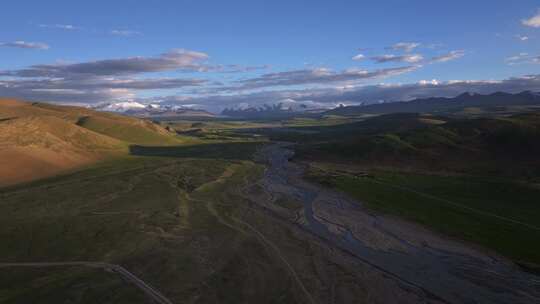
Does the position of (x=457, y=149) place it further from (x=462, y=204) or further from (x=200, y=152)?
(x=200, y=152)

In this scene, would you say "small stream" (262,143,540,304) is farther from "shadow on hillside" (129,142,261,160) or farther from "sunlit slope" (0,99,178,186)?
"shadow on hillside" (129,142,261,160)

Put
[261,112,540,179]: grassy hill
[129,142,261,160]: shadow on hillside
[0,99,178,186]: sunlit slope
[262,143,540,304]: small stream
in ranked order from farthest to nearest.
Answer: [129,142,261,160]: shadow on hillside < [261,112,540,179]: grassy hill < [0,99,178,186]: sunlit slope < [262,143,540,304]: small stream

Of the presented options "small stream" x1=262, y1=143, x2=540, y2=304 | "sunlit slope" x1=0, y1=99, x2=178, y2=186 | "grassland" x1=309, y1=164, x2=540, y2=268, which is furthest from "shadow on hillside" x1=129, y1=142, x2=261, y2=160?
"small stream" x1=262, y1=143, x2=540, y2=304

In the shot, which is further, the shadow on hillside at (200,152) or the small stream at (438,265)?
the shadow on hillside at (200,152)

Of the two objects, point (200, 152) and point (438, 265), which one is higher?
point (438, 265)

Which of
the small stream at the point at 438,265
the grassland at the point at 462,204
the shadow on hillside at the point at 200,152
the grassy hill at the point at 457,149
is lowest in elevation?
the shadow on hillside at the point at 200,152

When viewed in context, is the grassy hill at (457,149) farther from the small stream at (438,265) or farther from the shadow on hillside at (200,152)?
the small stream at (438,265)

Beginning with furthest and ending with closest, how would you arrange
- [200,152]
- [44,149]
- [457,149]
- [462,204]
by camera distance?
[200,152] < [457,149] < [44,149] < [462,204]

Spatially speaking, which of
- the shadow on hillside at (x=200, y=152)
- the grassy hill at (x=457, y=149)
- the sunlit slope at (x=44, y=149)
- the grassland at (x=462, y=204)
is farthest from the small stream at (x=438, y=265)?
the shadow on hillside at (x=200, y=152)

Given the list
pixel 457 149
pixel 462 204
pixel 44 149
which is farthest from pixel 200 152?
pixel 462 204

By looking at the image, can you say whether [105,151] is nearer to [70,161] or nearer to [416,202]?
[70,161]

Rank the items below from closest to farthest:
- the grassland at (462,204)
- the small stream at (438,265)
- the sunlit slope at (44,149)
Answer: the small stream at (438,265) → the grassland at (462,204) → the sunlit slope at (44,149)

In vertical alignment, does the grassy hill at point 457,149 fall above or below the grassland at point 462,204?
above

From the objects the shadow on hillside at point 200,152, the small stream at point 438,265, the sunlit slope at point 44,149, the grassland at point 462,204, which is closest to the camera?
the small stream at point 438,265
